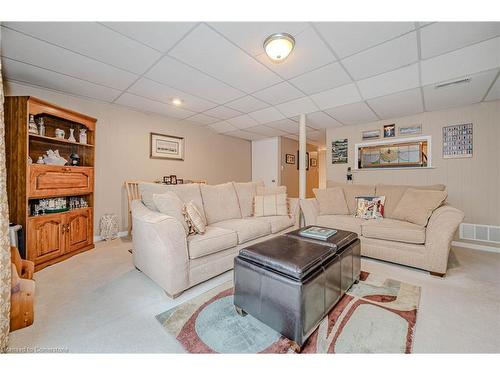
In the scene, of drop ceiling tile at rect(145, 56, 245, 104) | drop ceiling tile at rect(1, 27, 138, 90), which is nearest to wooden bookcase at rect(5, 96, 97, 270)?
drop ceiling tile at rect(1, 27, 138, 90)

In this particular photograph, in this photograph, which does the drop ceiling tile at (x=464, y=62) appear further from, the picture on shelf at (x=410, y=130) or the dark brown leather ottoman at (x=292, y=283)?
the dark brown leather ottoman at (x=292, y=283)

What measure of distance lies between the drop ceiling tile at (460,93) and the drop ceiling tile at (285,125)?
2167 millimetres

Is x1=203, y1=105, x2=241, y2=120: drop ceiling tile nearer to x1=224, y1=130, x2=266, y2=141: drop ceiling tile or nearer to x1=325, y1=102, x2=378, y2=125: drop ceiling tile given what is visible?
x1=224, y1=130, x2=266, y2=141: drop ceiling tile

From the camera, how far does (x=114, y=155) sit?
139 inches

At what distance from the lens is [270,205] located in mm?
3072

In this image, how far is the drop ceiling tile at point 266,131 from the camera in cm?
472

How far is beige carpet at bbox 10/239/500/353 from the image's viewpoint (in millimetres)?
1226

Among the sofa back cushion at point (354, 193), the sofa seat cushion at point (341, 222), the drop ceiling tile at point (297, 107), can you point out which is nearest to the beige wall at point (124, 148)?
the drop ceiling tile at point (297, 107)

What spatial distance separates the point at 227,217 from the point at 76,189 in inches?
80.5

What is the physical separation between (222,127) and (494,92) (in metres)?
4.44

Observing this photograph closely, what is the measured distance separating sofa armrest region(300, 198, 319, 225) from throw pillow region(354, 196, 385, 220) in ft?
1.86

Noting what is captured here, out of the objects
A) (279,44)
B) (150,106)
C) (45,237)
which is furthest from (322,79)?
(45,237)

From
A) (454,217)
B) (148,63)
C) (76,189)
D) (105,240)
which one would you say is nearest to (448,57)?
(454,217)

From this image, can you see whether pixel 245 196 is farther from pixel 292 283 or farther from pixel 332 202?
pixel 292 283
